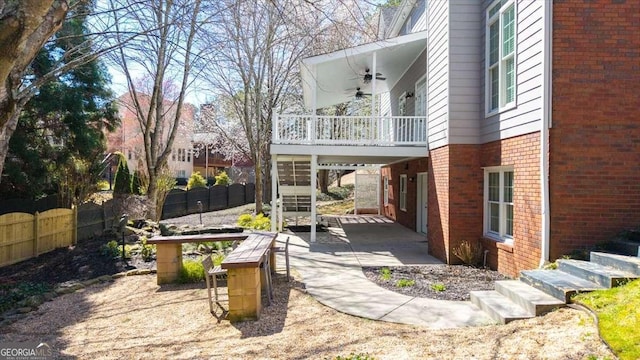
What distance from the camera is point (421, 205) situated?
45.5 ft

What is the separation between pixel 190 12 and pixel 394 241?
768 cm

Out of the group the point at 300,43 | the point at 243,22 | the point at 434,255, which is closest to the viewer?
the point at 434,255

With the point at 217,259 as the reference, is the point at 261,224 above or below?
above

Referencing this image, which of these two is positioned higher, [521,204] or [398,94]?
[398,94]

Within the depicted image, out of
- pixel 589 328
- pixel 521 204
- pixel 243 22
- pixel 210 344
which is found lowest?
pixel 210 344

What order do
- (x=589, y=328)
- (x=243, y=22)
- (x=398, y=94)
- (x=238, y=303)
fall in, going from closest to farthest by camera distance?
1. (x=589, y=328)
2. (x=238, y=303)
3. (x=243, y=22)
4. (x=398, y=94)

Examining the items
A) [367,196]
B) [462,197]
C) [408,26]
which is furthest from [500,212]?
[367,196]

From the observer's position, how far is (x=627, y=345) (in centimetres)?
348

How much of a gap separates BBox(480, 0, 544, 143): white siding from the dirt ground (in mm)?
3362

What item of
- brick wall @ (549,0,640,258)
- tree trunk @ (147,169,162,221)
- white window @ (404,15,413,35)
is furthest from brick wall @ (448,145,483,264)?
tree trunk @ (147,169,162,221)

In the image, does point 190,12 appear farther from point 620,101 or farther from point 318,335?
point 620,101

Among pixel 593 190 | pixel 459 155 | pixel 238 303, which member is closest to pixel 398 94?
pixel 459 155

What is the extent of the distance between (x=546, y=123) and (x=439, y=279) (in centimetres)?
303

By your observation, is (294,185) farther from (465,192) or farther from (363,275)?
(363,275)
